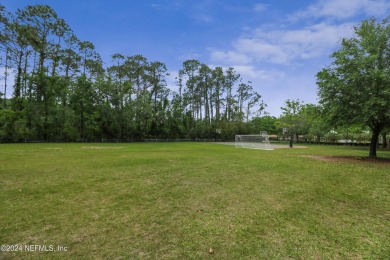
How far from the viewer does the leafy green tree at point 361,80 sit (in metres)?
11.7

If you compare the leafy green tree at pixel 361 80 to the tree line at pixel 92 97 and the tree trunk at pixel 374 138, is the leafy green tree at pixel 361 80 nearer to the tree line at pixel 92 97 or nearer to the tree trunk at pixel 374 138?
the tree trunk at pixel 374 138

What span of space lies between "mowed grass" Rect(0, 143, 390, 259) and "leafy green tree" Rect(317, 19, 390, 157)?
21.1 feet

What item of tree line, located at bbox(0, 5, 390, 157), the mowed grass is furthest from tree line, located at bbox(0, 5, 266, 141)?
the mowed grass

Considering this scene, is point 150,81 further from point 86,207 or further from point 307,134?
point 86,207

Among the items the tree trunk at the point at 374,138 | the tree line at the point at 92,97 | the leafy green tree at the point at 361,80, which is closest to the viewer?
the leafy green tree at the point at 361,80

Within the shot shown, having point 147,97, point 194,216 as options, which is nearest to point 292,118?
point 147,97

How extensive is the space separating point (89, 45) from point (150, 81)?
12021mm

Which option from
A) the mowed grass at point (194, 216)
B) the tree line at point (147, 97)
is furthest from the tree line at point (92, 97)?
the mowed grass at point (194, 216)

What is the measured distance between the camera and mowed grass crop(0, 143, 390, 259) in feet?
10.3

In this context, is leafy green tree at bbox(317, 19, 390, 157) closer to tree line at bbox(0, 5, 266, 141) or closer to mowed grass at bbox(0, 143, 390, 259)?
mowed grass at bbox(0, 143, 390, 259)

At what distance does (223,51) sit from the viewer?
2544cm

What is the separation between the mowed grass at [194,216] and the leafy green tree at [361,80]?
645 cm

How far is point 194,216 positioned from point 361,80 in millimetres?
13407

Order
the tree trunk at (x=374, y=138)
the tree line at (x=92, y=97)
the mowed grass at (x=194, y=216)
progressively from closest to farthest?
the mowed grass at (x=194, y=216) < the tree trunk at (x=374, y=138) < the tree line at (x=92, y=97)
